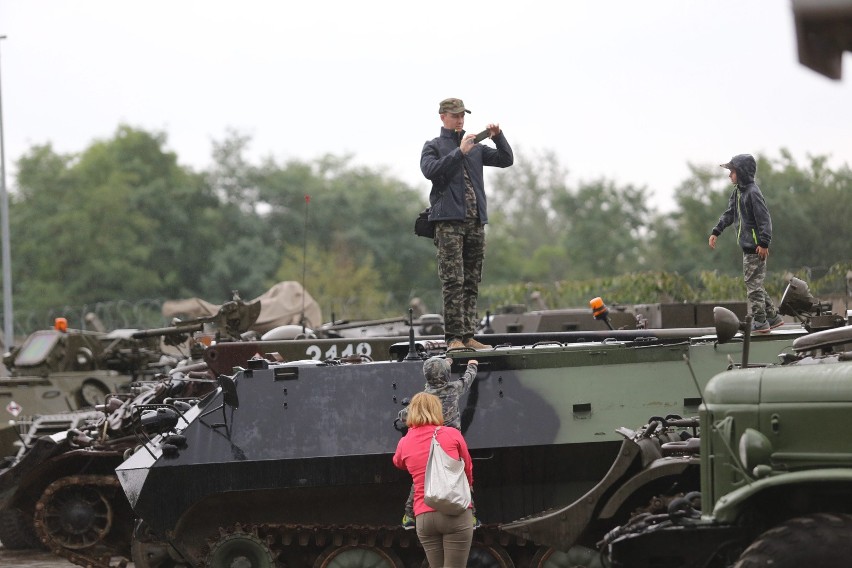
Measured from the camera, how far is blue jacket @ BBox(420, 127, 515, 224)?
1069cm

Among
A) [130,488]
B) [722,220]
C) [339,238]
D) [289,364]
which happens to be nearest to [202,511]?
[130,488]

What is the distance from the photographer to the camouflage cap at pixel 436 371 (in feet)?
29.7

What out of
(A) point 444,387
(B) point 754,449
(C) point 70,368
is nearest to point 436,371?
(A) point 444,387

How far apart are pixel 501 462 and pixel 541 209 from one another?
82.8 m

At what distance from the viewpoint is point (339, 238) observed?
5472cm

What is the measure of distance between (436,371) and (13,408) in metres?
10.6

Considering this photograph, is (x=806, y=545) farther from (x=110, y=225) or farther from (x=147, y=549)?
(x=110, y=225)

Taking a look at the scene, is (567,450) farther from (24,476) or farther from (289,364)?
(24,476)

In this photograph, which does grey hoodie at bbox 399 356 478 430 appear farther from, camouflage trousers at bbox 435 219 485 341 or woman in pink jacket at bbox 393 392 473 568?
camouflage trousers at bbox 435 219 485 341

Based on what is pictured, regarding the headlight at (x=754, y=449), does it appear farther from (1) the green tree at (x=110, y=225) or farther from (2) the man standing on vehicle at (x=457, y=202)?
(1) the green tree at (x=110, y=225)

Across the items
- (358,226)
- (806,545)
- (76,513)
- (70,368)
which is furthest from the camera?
(358,226)

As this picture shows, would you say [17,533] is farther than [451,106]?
Yes

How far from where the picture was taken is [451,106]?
1081 cm

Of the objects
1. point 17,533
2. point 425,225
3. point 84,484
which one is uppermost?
point 425,225
